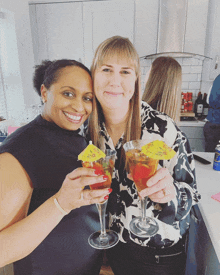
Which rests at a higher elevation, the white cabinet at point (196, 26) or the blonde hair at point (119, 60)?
the white cabinet at point (196, 26)

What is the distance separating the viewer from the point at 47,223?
27.5 inches

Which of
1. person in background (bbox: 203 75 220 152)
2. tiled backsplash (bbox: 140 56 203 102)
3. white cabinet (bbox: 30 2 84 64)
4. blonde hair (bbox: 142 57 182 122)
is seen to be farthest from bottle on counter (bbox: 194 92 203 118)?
white cabinet (bbox: 30 2 84 64)

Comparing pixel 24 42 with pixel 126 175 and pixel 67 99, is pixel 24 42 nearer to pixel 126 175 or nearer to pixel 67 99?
pixel 67 99

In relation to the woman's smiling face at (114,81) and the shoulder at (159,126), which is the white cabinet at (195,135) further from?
the woman's smiling face at (114,81)

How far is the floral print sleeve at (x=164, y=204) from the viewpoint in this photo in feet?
3.11

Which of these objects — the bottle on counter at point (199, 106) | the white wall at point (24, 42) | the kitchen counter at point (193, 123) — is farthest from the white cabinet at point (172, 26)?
the white wall at point (24, 42)

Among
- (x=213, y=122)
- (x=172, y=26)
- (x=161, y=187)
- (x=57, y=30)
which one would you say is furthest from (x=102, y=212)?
(x=57, y=30)

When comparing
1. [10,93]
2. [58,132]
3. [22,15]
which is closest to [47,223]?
[58,132]

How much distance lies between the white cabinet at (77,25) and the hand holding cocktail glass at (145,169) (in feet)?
10.2

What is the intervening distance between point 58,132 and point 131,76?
47cm

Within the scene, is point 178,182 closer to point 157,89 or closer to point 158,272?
point 158,272

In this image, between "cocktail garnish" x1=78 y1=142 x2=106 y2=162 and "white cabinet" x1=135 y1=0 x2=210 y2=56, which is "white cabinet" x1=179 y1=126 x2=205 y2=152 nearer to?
"white cabinet" x1=135 y1=0 x2=210 y2=56

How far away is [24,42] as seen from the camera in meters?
3.29

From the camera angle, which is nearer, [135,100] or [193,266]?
[135,100]
